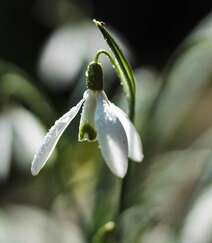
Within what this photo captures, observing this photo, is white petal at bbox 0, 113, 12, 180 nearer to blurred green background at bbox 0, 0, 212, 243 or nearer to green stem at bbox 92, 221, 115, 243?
blurred green background at bbox 0, 0, 212, 243

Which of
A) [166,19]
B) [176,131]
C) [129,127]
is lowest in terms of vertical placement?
[166,19]

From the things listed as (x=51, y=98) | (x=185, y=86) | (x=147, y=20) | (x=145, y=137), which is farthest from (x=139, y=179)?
(x=147, y=20)

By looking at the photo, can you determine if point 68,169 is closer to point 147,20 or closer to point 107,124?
point 107,124

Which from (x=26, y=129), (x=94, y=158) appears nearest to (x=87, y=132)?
(x=26, y=129)

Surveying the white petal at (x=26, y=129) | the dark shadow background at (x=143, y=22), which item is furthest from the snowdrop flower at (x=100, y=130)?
the dark shadow background at (x=143, y=22)

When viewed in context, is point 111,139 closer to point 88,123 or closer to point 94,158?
point 88,123

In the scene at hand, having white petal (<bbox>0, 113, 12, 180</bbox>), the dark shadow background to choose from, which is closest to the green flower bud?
white petal (<bbox>0, 113, 12, 180</bbox>)

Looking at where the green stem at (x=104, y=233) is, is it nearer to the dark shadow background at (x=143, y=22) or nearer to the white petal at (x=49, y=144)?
the white petal at (x=49, y=144)

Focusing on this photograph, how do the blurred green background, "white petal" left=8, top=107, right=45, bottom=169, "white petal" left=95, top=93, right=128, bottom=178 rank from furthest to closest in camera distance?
"white petal" left=8, top=107, right=45, bottom=169
the blurred green background
"white petal" left=95, top=93, right=128, bottom=178

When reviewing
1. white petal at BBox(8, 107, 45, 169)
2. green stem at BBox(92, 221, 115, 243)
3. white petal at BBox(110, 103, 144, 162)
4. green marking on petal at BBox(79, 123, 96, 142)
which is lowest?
white petal at BBox(8, 107, 45, 169)
